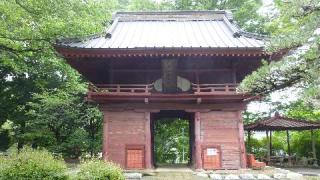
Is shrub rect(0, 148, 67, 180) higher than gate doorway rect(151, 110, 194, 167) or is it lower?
lower

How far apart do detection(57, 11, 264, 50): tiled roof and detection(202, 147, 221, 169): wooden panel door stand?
4.94 meters

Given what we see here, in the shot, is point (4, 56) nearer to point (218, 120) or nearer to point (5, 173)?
point (5, 173)

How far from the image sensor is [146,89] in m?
17.3

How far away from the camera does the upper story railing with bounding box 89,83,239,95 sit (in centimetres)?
1723

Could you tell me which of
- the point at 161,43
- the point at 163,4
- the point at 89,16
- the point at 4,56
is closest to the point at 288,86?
the point at 161,43

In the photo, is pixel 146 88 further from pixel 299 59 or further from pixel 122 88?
pixel 299 59

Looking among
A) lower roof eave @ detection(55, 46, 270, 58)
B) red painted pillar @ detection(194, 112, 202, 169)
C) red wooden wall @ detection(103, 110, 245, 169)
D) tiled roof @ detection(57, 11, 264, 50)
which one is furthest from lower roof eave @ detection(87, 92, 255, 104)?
tiled roof @ detection(57, 11, 264, 50)

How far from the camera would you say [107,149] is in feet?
57.7

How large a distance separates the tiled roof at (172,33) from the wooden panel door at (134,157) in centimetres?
484

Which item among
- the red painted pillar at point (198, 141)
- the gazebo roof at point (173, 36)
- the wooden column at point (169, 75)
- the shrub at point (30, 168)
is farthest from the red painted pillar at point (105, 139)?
the shrub at point (30, 168)

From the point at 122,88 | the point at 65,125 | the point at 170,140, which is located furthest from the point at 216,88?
the point at 170,140

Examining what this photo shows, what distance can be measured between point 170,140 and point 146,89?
1411 cm

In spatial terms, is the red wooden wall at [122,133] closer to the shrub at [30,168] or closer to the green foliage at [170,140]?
the shrub at [30,168]

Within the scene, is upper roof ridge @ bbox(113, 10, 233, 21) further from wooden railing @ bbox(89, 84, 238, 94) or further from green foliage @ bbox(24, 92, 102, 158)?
wooden railing @ bbox(89, 84, 238, 94)
